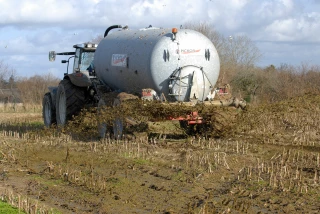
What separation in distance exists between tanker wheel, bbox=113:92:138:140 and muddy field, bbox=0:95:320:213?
15.9 inches

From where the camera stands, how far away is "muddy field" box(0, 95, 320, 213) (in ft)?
25.7

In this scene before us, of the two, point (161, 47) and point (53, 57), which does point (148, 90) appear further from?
point (53, 57)

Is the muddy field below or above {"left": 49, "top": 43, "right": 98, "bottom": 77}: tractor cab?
below

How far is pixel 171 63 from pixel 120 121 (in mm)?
1940

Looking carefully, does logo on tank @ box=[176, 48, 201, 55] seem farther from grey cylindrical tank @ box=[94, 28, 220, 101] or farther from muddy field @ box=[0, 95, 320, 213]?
muddy field @ box=[0, 95, 320, 213]

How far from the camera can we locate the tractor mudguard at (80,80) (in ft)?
54.4

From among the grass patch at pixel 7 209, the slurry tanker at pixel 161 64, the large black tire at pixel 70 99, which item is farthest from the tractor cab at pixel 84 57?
the grass patch at pixel 7 209

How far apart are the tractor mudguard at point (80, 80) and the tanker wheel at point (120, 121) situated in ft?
9.03

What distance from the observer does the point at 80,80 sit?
16.7 meters

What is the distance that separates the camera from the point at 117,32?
619 inches

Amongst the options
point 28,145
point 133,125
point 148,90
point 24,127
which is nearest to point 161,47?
point 148,90

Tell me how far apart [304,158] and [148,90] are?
3936 mm

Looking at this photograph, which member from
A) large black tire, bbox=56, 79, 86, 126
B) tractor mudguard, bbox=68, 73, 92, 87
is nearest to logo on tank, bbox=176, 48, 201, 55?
tractor mudguard, bbox=68, 73, 92, 87

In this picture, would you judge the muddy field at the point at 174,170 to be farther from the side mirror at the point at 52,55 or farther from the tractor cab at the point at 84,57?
the side mirror at the point at 52,55
